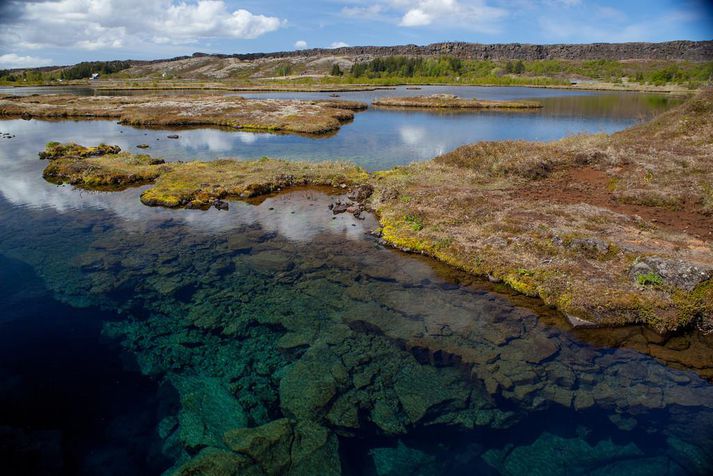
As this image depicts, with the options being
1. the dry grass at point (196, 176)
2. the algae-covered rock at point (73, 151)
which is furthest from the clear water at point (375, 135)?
the dry grass at point (196, 176)

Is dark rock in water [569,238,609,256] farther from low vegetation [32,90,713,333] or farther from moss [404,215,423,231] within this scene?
moss [404,215,423,231]

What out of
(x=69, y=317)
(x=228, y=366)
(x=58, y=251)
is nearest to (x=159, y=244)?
(x=58, y=251)

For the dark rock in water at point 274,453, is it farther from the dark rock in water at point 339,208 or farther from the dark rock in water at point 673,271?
the dark rock in water at point 339,208

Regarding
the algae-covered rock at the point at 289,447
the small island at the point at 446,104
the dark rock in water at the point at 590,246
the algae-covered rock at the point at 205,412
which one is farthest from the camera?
the small island at the point at 446,104

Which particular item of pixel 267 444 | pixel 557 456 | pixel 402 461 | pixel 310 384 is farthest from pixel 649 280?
pixel 267 444

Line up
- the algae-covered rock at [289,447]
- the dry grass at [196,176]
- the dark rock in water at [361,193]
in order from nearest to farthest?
the algae-covered rock at [289,447], the dark rock in water at [361,193], the dry grass at [196,176]

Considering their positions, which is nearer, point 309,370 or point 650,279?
point 309,370

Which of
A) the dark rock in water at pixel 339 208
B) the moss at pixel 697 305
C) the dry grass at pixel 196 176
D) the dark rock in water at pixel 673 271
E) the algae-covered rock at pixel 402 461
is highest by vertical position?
the dry grass at pixel 196 176

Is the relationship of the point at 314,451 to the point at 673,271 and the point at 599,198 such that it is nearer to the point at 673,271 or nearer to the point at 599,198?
the point at 673,271
